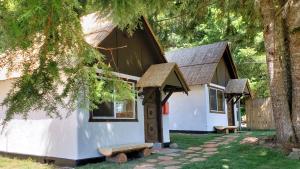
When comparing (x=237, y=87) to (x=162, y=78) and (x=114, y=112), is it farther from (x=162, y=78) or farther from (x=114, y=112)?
(x=114, y=112)

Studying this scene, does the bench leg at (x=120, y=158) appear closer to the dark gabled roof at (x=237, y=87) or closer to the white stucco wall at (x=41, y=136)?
the white stucco wall at (x=41, y=136)

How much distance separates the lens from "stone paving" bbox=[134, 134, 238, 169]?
8.20 metres

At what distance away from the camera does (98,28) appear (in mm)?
9297

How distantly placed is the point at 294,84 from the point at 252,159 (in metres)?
2.45

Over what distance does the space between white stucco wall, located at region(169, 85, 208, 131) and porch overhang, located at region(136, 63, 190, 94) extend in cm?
481

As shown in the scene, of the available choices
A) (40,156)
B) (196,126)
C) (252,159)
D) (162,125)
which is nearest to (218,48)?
(196,126)

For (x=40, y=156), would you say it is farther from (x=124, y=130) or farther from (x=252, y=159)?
(x=252, y=159)

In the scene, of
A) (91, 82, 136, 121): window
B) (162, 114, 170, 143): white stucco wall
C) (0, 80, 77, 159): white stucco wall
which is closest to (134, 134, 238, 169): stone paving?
(162, 114, 170, 143): white stucco wall

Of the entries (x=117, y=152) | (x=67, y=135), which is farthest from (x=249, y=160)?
(x=67, y=135)

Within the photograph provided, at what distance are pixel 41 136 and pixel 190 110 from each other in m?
8.81

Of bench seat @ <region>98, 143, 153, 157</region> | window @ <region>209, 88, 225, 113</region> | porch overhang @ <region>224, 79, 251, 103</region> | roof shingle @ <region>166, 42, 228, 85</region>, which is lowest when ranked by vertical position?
bench seat @ <region>98, 143, 153, 157</region>

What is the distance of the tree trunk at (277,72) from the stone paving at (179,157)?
2058 mm

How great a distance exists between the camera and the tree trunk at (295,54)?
29.4 feet

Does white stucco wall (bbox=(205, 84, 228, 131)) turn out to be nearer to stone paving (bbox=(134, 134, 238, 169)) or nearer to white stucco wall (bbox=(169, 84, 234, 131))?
white stucco wall (bbox=(169, 84, 234, 131))
